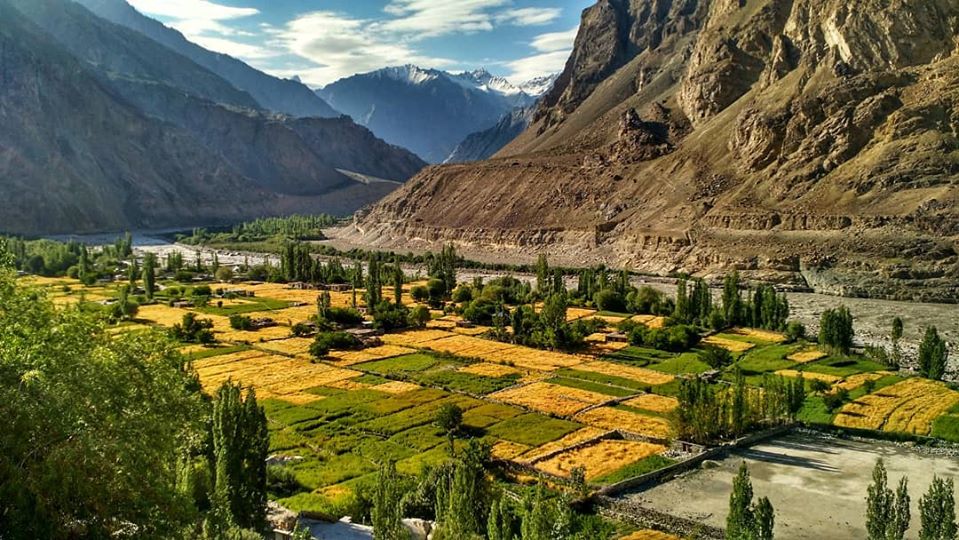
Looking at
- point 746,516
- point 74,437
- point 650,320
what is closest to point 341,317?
point 650,320

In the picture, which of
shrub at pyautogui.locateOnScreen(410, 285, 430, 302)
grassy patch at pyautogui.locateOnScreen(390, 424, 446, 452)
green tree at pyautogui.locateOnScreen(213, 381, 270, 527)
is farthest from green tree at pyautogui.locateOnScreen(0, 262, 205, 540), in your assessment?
shrub at pyautogui.locateOnScreen(410, 285, 430, 302)

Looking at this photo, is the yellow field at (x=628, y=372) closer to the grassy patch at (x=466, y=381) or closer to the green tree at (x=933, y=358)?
the grassy patch at (x=466, y=381)

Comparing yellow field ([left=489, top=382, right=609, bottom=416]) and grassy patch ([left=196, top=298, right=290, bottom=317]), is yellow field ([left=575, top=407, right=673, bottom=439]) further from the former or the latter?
grassy patch ([left=196, top=298, right=290, bottom=317])

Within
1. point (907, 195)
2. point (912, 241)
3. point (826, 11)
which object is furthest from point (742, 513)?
point (826, 11)

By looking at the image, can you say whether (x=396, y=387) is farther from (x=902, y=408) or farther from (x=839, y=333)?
(x=839, y=333)

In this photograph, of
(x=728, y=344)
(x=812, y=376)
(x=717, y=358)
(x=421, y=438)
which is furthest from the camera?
(x=728, y=344)
